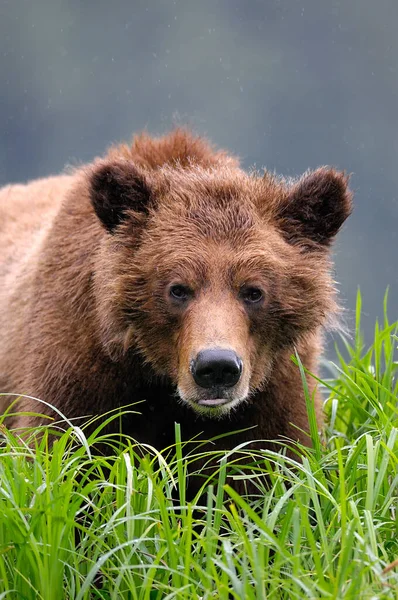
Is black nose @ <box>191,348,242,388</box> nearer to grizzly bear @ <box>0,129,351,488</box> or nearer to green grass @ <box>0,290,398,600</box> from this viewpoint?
grizzly bear @ <box>0,129,351,488</box>

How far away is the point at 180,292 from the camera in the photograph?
5.61 m

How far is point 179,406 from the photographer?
6.04 m

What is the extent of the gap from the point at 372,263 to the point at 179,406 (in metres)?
36.7

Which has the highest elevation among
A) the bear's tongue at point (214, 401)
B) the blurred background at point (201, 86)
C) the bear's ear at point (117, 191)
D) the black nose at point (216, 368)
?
the blurred background at point (201, 86)

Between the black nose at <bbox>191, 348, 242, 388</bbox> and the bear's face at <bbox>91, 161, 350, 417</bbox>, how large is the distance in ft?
0.22

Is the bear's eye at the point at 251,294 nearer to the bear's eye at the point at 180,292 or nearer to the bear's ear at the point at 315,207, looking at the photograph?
the bear's eye at the point at 180,292

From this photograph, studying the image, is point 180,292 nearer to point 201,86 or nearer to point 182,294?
point 182,294

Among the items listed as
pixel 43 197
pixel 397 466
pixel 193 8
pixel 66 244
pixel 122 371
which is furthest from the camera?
pixel 193 8

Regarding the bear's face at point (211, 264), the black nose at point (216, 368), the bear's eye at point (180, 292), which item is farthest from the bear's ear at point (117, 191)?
the black nose at point (216, 368)

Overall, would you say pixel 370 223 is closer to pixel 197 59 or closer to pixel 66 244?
pixel 197 59

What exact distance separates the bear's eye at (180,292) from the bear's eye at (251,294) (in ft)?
0.81

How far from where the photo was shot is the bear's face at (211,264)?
18.2 ft

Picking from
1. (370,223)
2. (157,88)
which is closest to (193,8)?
(157,88)

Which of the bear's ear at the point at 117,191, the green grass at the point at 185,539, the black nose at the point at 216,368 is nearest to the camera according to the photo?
the green grass at the point at 185,539
